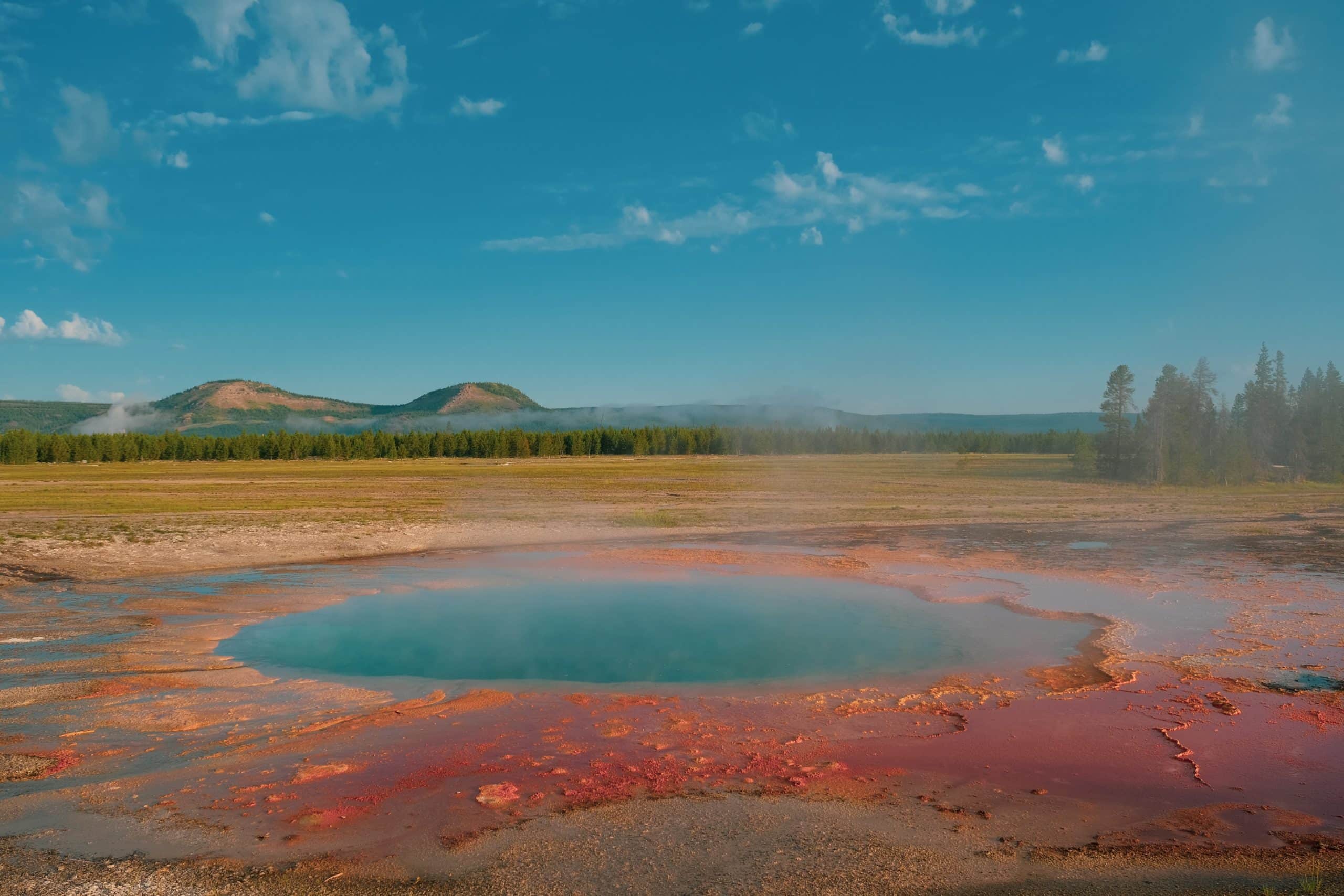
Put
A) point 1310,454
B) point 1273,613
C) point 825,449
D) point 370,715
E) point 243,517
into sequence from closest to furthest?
point 370,715 < point 1273,613 < point 243,517 < point 1310,454 < point 825,449

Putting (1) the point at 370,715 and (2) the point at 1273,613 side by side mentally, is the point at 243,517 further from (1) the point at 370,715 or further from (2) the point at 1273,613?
(2) the point at 1273,613

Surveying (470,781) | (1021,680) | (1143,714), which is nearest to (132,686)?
(470,781)

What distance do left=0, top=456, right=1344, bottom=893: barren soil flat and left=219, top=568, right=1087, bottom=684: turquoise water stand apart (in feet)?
1.84

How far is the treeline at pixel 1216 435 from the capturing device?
192 feet

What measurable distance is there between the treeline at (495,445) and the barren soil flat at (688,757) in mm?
95819

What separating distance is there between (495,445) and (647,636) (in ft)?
403

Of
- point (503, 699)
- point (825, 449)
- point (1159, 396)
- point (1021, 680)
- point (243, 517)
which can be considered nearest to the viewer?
point (503, 699)

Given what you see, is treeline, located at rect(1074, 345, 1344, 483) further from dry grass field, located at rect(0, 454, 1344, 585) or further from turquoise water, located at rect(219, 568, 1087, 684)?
turquoise water, located at rect(219, 568, 1087, 684)

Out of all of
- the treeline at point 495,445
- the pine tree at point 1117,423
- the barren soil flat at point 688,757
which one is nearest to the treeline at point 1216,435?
the pine tree at point 1117,423

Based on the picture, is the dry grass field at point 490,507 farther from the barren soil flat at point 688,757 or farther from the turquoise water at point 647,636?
the turquoise water at point 647,636

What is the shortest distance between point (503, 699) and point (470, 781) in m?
2.80

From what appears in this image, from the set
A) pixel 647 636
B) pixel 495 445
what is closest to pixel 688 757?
pixel 647 636

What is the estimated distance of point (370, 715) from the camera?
10.1 meters

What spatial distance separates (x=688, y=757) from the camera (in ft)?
28.9
